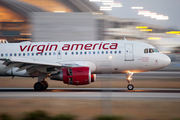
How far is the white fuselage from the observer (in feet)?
61.4

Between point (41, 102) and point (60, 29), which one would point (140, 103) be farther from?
point (60, 29)

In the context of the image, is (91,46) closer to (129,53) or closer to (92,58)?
(92,58)

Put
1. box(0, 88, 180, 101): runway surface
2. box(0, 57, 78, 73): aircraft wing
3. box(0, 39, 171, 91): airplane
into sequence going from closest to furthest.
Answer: box(0, 88, 180, 101): runway surface
box(0, 57, 78, 73): aircraft wing
box(0, 39, 171, 91): airplane

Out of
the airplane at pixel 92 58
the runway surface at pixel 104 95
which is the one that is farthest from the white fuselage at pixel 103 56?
the runway surface at pixel 104 95

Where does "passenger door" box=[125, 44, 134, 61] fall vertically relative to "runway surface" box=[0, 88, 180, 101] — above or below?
above

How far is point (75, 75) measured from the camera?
55.4ft

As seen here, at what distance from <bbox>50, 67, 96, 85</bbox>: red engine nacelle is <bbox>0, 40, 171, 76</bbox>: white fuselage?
5.16ft

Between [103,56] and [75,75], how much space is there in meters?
3.02

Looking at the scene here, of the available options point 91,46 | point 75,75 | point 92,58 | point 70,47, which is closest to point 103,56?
point 92,58

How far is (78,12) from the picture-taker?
4941cm

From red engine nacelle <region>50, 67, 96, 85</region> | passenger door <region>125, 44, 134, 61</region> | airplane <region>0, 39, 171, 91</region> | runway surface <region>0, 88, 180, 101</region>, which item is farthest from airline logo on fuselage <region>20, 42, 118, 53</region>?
runway surface <region>0, 88, 180, 101</region>

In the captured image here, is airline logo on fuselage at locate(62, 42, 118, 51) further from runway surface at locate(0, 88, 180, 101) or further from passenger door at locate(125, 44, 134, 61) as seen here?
runway surface at locate(0, 88, 180, 101)

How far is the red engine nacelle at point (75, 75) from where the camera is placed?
55.2 ft

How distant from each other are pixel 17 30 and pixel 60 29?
1001 centimetres
